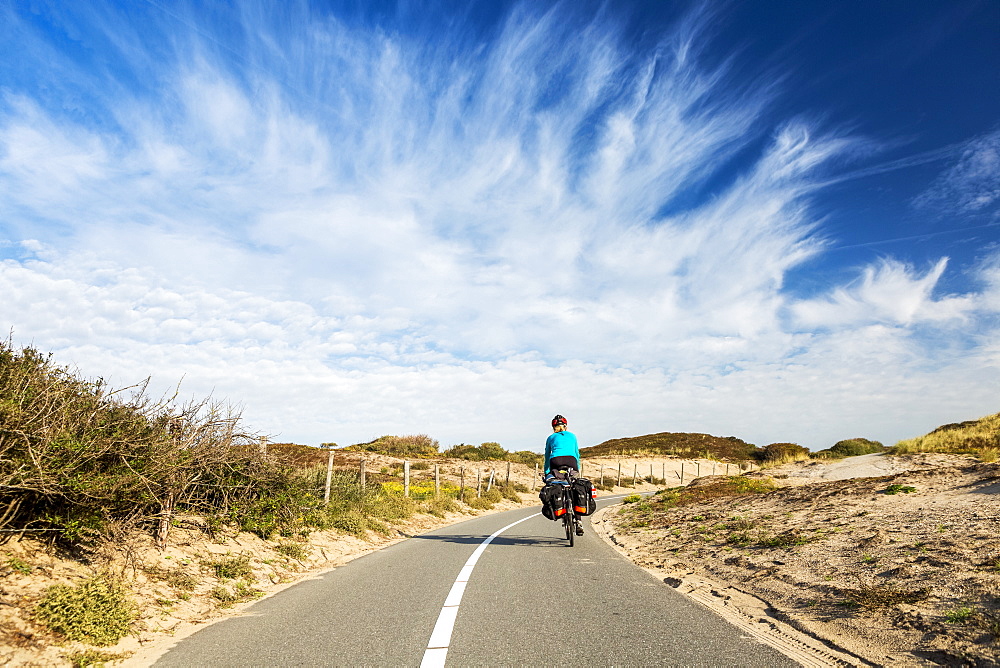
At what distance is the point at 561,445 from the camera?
480 inches

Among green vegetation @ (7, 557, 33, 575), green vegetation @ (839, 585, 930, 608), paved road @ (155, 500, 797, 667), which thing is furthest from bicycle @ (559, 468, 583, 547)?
green vegetation @ (7, 557, 33, 575)

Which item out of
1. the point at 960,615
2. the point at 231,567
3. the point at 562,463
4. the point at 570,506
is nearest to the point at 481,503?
the point at 570,506

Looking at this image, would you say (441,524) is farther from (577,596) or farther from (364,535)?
Answer: (577,596)

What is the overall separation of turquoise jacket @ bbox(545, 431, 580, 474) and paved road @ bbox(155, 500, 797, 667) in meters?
2.92

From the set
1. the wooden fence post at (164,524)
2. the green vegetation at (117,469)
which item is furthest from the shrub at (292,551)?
the wooden fence post at (164,524)

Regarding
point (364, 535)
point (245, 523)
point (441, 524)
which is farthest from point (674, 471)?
point (245, 523)

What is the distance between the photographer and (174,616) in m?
6.31

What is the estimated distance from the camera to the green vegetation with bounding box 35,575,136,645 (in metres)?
4.98

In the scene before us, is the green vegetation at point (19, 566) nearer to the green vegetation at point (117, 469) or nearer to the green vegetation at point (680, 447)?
the green vegetation at point (117, 469)

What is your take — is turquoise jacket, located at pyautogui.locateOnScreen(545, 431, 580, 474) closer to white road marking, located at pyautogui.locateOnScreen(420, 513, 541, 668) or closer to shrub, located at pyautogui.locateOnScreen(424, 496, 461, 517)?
white road marking, located at pyautogui.locateOnScreen(420, 513, 541, 668)

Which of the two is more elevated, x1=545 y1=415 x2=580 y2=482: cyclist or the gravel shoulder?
x1=545 y1=415 x2=580 y2=482: cyclist

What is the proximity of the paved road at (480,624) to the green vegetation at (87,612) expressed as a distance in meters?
0.64

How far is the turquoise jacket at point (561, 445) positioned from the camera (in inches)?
476

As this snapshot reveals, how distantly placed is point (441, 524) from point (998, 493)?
14929 mm
